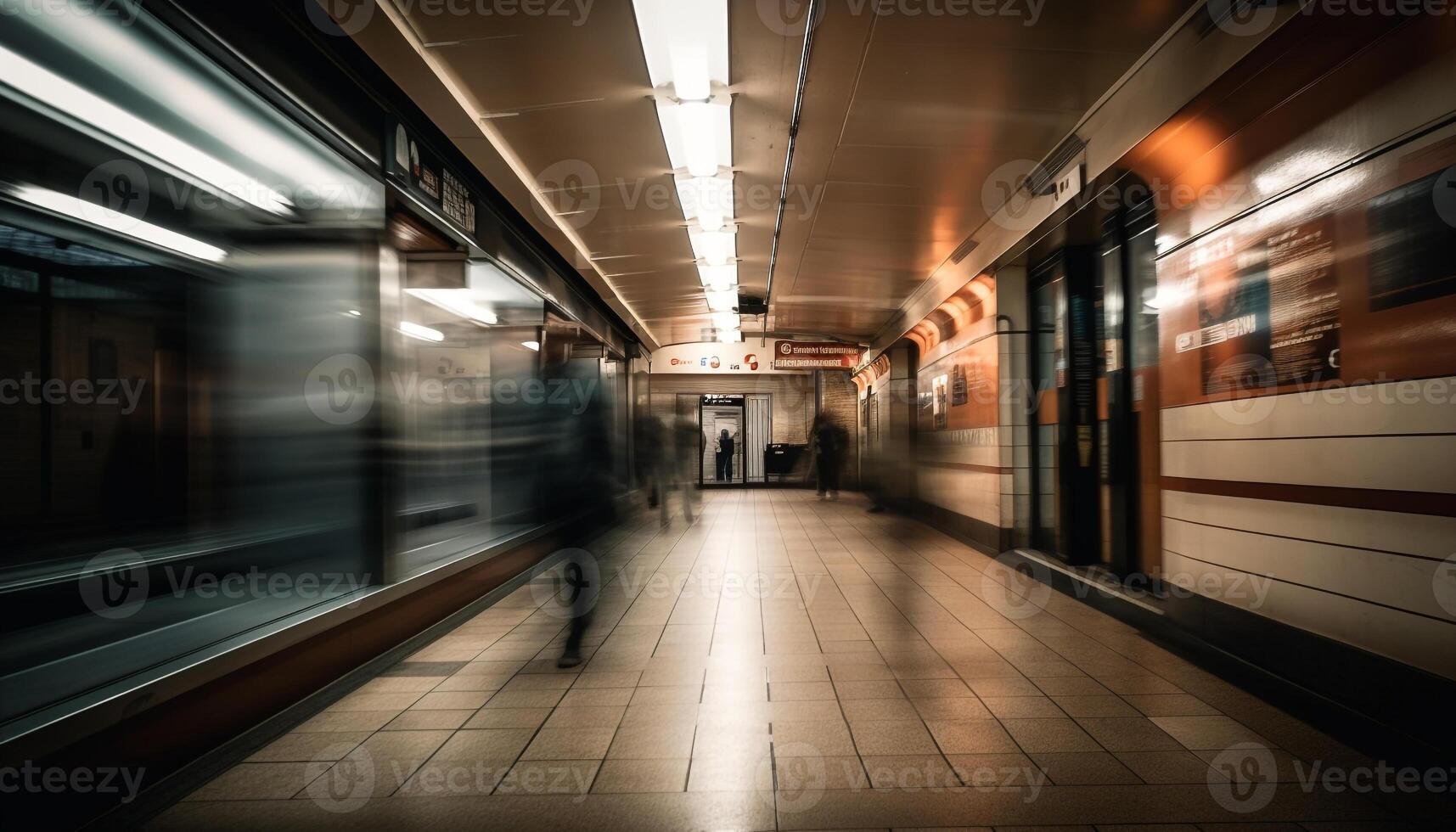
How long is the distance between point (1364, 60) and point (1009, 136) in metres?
2.23

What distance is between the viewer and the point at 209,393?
18.9 feet

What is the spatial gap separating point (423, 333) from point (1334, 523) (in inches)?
234

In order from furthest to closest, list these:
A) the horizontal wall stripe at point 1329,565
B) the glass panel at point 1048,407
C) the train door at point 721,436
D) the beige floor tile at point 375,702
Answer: the train door at point 721,436, the glass panel at point 1048,407, the beige floor tile at point 375,702, the horizontal wall stripe at point 1329,565

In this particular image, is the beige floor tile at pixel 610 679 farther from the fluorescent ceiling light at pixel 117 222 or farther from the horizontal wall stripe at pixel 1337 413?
the fluorescent ceiling light at pixel 117 222

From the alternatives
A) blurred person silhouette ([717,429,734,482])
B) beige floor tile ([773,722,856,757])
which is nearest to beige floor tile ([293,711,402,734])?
beige floor tile ([773,722,856,757])

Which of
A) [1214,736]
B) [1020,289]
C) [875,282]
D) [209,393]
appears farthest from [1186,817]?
[875,282]

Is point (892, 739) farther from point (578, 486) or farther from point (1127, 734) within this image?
point (578, 486)

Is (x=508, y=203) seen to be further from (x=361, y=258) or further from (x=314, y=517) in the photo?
(x=314, y=517)

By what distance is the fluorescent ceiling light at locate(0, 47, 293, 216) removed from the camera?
10.3 feet

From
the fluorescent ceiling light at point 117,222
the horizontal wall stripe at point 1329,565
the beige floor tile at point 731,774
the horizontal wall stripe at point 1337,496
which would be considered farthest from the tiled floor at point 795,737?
the fluorescent ceiling light at point 117,222

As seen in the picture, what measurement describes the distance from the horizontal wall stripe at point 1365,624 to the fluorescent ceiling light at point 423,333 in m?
5.23

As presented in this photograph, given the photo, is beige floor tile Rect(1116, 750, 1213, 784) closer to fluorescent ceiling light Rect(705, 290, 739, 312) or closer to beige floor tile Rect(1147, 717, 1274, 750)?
beige floor tile Rect(1147, 717, 1274, 750)

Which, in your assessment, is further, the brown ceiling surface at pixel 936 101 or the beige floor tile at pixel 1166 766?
the brown ceiling surface at pixel 936 101

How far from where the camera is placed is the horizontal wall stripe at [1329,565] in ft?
8.65
